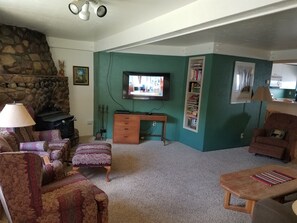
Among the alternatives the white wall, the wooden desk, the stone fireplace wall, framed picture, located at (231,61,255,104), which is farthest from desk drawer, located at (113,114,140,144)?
framed picture, located at (231,61,255,104)

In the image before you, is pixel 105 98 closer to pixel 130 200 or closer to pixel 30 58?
pixel 30 58

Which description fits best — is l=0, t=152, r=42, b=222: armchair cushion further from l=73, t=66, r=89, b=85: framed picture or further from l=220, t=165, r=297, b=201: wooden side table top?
l=73, t=66, r=89, b=85: framed picture

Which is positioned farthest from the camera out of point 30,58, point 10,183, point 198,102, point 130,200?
point 198,102

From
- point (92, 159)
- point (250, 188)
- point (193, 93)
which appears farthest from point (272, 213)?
point (193, 93)

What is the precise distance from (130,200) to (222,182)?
1.09 m

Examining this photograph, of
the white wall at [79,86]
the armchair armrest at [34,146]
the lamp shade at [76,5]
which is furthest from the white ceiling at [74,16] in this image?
the armchair armrest at [34,146]

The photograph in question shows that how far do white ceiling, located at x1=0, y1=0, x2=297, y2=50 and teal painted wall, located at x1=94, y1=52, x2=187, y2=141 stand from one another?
33.1 inches


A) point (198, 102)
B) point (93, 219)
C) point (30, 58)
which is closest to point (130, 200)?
point (93, 219)

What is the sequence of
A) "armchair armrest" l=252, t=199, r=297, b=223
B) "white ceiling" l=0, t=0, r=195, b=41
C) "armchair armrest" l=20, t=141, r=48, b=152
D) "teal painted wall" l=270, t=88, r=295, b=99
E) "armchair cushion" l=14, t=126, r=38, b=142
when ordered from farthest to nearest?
"teal painted wall" l=270, t=88, r=295, b=99 < "armchair cushion" l=14, t=126, r=38, b=142 < "armchair armrest" l=20, t=141, r=48, b=152 < "white ceiling" l=0, t=0, r=195, b=41 < "armchair armrest" l=252, t=199, r=297, b=223

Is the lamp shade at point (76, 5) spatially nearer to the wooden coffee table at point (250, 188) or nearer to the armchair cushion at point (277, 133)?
the wooden coffee table at point (250, 188)

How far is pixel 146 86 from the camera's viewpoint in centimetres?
481

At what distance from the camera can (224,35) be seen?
3494 millimetres

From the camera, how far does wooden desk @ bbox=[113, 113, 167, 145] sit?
184 inches

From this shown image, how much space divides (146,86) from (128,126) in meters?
0.98
